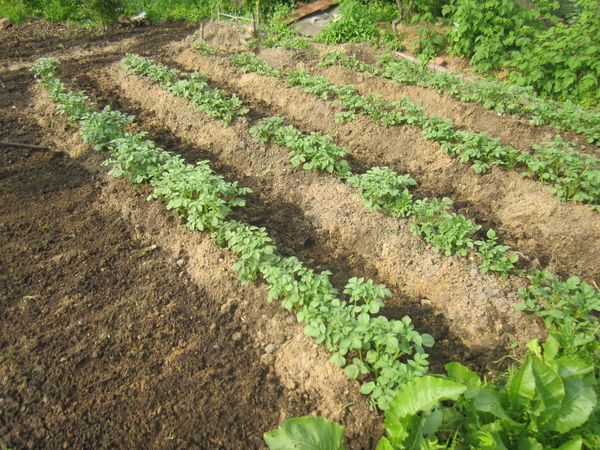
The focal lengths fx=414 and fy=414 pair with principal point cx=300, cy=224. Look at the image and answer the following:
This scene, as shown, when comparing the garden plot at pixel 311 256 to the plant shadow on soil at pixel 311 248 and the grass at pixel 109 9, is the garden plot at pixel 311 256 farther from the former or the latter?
the grass at pixel 109 9

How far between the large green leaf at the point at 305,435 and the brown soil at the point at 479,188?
2.63 m

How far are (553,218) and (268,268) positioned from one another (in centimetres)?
312

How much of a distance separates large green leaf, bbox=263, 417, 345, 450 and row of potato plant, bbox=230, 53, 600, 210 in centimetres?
360

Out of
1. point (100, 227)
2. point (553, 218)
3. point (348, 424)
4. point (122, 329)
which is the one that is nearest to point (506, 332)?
point (348, 424)

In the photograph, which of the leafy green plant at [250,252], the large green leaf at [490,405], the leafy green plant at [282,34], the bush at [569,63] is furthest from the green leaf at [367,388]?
the leafy green plant at [282,34]

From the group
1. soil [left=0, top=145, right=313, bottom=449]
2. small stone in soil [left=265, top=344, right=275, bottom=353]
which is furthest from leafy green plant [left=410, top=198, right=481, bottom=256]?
soil [left=0, top=145, right=313, bottom=449]

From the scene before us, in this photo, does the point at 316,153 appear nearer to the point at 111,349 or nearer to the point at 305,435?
the point at 111,349

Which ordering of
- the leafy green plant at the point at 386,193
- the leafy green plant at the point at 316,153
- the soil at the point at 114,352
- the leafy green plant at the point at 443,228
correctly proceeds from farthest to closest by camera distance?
the leafy green plant at the point at 316,153 < the leafy green plant at the point at 386,193 < the leafy green plant at the point at 443,228 < the soil at the point at 114,352

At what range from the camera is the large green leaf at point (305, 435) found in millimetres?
2086

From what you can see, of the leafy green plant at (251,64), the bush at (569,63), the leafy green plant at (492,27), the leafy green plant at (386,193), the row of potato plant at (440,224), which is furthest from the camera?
the leafy green plant at (492,27)

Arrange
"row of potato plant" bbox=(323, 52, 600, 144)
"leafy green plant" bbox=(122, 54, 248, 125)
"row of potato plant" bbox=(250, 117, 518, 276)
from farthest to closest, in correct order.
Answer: "leafy green plant" bbox=(122, 54, 248, 125)
"row of potato plant" bbox=(323, 52, 600, 144)
"row of potato plant" bbox=(250, 117, 518, 276)

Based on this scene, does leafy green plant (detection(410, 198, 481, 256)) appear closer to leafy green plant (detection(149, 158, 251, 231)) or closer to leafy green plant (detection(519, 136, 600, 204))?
leafy green plant (detection(519, 136, 600, 204))

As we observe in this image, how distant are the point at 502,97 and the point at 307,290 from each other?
488cm

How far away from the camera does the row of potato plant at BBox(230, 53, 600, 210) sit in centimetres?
429
